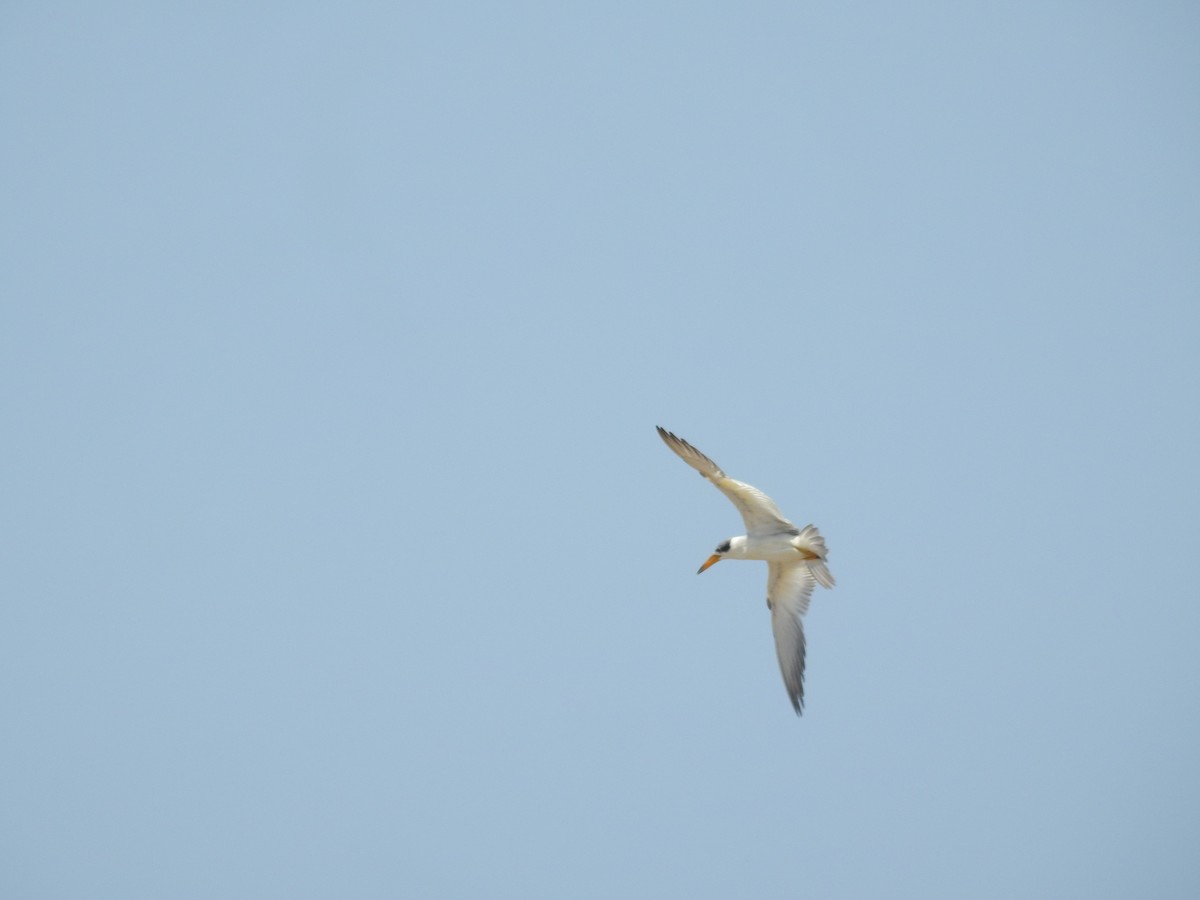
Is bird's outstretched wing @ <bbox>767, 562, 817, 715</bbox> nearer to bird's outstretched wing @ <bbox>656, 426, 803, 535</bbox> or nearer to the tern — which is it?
the tern

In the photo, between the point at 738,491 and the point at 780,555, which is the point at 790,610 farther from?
the point at 738,491

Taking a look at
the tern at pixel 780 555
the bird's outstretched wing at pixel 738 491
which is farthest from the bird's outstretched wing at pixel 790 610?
the bird's outstretched wing at pixel 738 491

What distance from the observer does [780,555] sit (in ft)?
63.4

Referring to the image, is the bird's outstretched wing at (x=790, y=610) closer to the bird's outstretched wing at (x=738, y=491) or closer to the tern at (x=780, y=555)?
the tern at (x=780, y=555)

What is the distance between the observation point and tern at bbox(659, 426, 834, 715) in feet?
62.1

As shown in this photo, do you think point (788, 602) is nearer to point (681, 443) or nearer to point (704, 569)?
point (704, 569)

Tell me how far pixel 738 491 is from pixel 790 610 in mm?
2227

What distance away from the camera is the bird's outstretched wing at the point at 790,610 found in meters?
19.9

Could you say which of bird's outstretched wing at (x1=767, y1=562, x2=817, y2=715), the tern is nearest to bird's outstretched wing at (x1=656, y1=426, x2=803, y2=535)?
the tern

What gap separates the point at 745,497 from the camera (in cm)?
1897

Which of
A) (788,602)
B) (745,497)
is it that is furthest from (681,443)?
(788,602)

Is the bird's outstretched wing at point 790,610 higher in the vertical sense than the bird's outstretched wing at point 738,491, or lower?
lower

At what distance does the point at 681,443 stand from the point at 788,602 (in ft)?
9.78

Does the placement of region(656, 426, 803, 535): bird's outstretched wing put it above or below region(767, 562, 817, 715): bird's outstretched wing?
above
